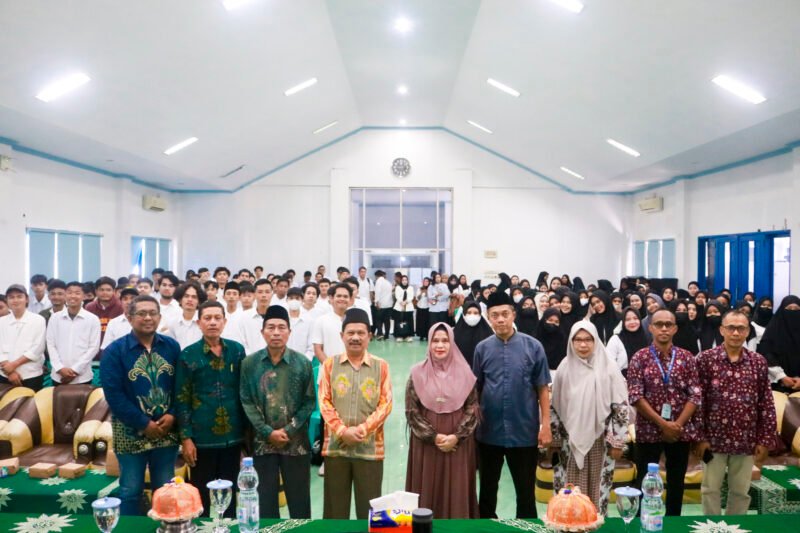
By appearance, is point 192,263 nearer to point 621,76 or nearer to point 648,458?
point 621,76

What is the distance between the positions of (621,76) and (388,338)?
7186 mm

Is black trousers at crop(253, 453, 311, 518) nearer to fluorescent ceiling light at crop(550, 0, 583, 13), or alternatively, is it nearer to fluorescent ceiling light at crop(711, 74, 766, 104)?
fluorescent ceiling light at crop(550, 0, 583, 13)

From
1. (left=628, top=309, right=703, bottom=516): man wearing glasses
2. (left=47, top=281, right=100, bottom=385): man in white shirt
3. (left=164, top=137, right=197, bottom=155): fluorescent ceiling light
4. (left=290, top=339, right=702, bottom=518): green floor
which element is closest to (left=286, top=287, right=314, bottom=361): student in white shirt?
(left=290, top=339, right=702, bottom=518): green floor

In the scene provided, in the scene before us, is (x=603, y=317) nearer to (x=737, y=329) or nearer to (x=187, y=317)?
(x=737, y=329)

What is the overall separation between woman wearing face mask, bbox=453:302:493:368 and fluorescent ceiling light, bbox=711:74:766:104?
4.20m

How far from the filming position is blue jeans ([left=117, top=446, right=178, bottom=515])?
310 centimetres

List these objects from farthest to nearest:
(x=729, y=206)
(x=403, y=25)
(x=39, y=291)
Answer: (x=729, y=206), (x=403, y=25), (x=39, y=291)

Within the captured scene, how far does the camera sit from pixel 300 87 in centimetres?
1006

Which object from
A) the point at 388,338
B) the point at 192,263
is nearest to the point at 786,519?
the point at 388,338

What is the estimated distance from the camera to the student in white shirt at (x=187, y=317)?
16.0 ft

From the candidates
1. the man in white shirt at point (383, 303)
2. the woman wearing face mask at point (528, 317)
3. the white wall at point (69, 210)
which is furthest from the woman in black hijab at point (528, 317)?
the white wall at point (69, 210)

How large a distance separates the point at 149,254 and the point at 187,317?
30.7ft

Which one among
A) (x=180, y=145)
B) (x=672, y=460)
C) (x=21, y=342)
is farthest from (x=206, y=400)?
(x=180, y=145)

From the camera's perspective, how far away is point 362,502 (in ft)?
10.4
